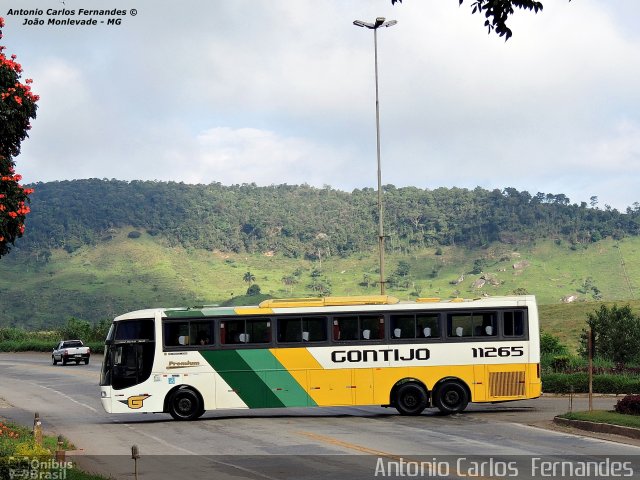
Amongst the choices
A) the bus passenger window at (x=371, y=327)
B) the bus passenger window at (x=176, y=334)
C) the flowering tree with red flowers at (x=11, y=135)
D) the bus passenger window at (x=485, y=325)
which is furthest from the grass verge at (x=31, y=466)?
the bus passenger window at (x=485, y=325)

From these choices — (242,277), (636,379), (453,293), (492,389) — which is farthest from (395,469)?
(242,277)

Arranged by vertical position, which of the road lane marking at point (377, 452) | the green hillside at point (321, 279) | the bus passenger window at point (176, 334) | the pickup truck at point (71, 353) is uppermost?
the green hillside at point (321, 279)

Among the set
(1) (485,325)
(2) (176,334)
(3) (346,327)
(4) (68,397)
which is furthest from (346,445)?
(4) (68,397)

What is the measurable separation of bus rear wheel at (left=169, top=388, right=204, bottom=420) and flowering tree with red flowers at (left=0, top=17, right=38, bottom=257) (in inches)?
437

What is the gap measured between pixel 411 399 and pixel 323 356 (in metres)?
2.92

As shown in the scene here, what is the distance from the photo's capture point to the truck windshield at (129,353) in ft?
101

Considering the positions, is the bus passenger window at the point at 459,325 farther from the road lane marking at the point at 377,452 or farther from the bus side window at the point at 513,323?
the road lane marking at the point at 377,452

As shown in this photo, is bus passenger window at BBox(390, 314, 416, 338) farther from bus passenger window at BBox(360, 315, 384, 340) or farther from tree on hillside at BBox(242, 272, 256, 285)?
tree on hillside at BBox(242, 272, 256, 285)

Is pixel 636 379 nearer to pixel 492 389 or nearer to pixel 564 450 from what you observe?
pixel 492 389

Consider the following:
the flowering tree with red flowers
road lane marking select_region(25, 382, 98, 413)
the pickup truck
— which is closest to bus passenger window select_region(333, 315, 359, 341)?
road lane marking select_region(25, 382, 98, 413)

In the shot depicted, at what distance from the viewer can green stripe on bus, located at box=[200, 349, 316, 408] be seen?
30.9 metres

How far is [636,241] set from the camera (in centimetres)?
19300

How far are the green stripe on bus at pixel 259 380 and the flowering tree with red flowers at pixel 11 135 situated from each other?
11261 millimetres

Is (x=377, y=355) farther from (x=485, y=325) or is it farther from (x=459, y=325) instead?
(x=485, y=325)
